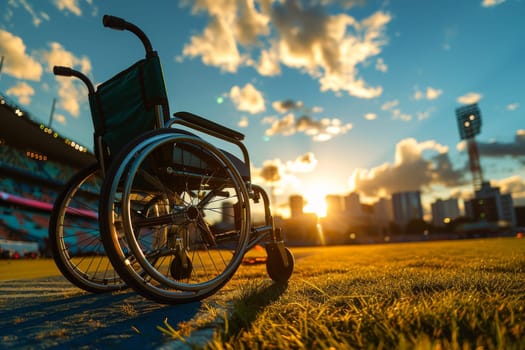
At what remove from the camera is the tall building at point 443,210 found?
313 ft

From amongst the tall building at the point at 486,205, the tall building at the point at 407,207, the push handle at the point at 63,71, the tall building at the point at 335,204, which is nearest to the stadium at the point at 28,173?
the push handle at the point at 63,71

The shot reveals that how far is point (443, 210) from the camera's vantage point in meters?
97.1

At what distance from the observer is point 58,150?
2669 cm

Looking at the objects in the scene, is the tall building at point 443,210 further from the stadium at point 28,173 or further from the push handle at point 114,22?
the push handle at point 114,22

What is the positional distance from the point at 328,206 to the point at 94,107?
317ft

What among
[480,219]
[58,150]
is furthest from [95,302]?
[480,219]

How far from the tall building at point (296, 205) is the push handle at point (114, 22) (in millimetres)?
81120

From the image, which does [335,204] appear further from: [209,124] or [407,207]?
[209,124]

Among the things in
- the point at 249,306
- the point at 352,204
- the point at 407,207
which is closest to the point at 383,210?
the point at 407,207

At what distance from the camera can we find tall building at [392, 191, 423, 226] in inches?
4102

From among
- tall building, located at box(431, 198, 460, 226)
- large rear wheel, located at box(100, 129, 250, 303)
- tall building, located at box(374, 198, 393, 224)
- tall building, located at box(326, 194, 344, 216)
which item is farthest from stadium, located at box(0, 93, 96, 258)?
tall building, located at box(374, 198, 393, 224)

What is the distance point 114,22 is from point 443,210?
110 metres

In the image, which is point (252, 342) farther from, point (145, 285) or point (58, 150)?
point (58, 150)

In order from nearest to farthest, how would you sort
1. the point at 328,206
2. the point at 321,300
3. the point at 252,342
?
the point at 252,342 < the point at 321,300 < the point at 328,206
